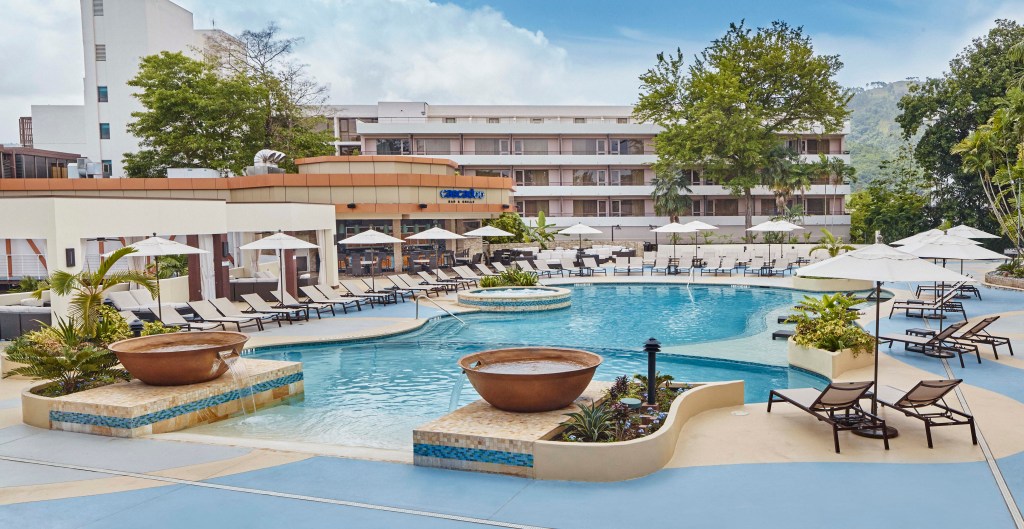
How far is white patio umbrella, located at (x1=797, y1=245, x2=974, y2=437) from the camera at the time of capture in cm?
837

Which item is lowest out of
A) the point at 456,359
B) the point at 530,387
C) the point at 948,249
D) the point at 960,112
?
the point at 456,359

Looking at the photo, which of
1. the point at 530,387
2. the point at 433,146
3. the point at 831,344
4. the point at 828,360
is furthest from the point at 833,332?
the point at 433,146

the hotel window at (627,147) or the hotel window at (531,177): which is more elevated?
the hotel window at (627,147)

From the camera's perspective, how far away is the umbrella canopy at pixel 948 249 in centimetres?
1399

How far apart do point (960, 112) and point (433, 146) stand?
3432cm

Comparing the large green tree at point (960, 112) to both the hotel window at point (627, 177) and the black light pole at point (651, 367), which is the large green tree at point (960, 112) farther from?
the black light pole at point (651, 367)

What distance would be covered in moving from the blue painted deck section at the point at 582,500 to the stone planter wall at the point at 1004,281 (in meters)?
19.5

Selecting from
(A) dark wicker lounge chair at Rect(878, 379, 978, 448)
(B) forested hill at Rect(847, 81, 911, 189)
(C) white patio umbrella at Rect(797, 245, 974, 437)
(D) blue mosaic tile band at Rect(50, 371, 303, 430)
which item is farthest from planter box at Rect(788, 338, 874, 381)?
(B) forested hill at Rect(847, 81, 911, 189)

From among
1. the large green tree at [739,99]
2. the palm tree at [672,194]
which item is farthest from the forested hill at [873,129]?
the palm tree at [672,194]

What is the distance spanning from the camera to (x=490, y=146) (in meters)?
56.0

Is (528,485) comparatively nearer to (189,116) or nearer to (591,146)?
(189,116)

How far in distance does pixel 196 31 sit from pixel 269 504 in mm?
58366

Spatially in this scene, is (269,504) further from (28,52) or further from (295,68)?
(28,52)

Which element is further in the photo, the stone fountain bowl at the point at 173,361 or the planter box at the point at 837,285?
the planter box at the point at 837,285
